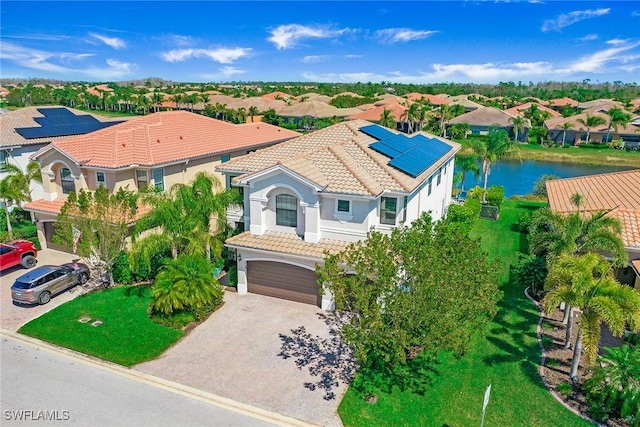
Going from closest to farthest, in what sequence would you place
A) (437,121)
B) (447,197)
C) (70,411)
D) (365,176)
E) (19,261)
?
(70,411) → (365,176) → (19,261) → (447,197) → (437,121)

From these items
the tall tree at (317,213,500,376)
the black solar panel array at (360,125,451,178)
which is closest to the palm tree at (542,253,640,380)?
the tall tree at (317,213,500,376)

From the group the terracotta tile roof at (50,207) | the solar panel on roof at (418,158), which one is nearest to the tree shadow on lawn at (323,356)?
the solar panel on roof at (418,158)

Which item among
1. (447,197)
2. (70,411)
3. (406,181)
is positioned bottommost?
(70,411)

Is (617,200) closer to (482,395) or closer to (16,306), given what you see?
(482,395)

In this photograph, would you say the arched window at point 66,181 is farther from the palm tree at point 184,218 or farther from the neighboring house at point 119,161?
the palm tree at point 184,218

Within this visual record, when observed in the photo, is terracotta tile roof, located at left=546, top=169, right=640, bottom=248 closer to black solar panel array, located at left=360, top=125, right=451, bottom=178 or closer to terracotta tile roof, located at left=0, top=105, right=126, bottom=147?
black solar panel array, located at left=360, top=125, right=451, bottom=178

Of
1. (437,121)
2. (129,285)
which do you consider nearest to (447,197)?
(129,285)

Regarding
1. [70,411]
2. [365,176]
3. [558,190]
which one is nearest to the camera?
[70,411]

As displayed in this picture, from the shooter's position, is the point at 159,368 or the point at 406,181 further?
the point at 406,181

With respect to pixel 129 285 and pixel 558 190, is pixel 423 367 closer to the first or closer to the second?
pixel 129 285
